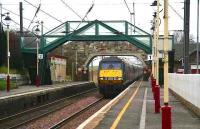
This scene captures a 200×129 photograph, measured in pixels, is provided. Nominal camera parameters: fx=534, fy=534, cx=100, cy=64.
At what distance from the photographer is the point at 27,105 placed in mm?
34281

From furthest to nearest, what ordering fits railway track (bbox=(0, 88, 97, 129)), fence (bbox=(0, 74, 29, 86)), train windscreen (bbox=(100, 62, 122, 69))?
1. fence (bbox=(0, 74, 29, 86))
2. train windscreen (bbox=(100, 62, 122, 69))
3. railway track (bbox=(0, 88, 97, 129))

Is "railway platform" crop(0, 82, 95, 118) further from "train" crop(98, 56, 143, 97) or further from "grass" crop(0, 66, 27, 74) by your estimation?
"grass" crop(0, 66, 27, 74)

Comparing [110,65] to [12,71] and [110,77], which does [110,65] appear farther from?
[12,71]

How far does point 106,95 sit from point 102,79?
8.16 feet

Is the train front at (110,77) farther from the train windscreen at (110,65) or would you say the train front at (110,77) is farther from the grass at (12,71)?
the grass at (12,71)

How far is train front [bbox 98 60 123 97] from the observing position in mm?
43750

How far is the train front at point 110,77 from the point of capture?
43.8 meters

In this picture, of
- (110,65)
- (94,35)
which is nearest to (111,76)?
(110,65)

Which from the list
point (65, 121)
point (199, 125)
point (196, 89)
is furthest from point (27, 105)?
point (199, 125)

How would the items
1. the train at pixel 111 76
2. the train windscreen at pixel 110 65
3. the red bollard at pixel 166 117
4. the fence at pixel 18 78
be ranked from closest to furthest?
the red bollard at pixel 166 117 < the train at pixel 111 76 < the train windscreen at pixel 110 65 < the fence at pixel 18 78

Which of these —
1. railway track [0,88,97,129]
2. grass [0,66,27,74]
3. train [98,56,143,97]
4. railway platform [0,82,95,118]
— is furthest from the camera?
grass [0,66,27,74]

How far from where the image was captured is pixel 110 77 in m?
43.9

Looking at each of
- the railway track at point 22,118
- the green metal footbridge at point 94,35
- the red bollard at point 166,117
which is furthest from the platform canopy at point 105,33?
the red bollard at point 166,117

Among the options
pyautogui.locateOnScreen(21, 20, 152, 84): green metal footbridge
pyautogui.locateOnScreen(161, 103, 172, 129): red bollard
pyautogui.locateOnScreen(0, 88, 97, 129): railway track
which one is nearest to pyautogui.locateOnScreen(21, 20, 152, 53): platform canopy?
pyautogui.locateOnScreen(21, 20, 152, 84): green metal footbridge
